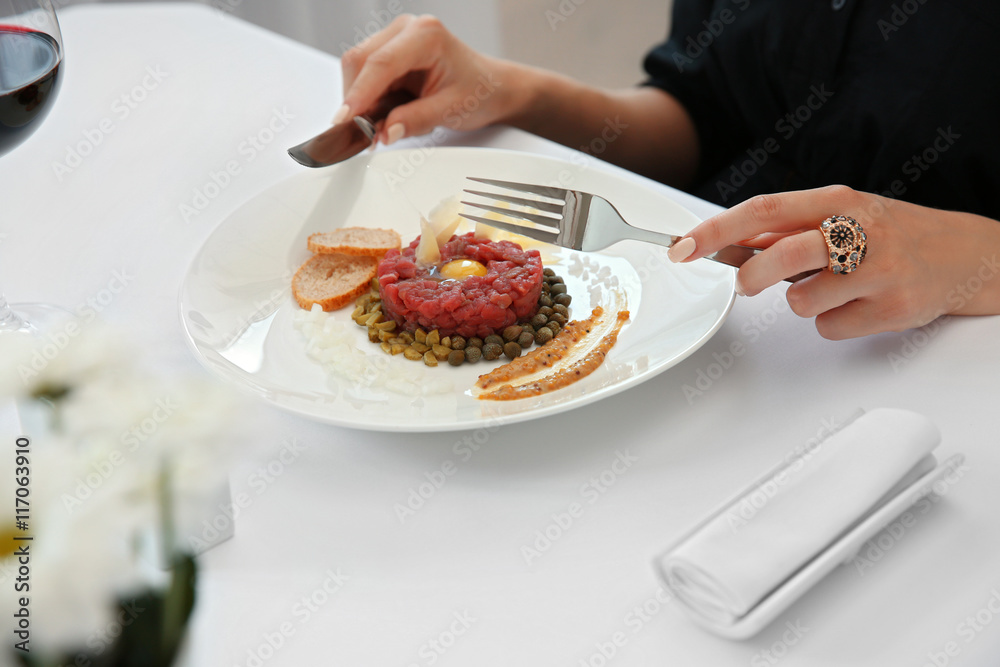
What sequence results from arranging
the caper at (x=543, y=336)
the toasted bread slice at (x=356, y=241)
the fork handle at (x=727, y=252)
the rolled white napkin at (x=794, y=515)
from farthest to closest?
the toasted bread slice at (x=356, y=241) → the caper at (x=543, y=336) → the fork handle at (x=727, y=252) → the rolled white napkin at (x=794, y=515)

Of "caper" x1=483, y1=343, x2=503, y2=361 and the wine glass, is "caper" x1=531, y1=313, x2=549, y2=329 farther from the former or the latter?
the wine glass

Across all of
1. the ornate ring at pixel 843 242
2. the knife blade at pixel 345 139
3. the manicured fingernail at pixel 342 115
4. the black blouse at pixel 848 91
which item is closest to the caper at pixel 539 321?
the ornate ring at pixel 843 242

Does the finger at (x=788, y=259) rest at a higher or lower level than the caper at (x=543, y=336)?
higher

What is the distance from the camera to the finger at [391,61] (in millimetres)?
1572

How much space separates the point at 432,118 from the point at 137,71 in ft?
2.96

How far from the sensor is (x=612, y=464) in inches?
37.2

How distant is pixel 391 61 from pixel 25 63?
73 centimetres

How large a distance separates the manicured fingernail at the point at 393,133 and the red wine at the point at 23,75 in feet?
2.14

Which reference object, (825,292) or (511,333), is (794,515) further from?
(511,333)

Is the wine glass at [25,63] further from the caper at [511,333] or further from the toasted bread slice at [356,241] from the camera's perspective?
the caper at [511,333]

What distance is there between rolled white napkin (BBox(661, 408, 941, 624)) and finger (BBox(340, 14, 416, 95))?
48.1 inches

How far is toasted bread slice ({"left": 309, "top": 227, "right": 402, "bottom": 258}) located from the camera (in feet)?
4.35

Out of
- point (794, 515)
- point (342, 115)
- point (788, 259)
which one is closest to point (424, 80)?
point (342, 115)

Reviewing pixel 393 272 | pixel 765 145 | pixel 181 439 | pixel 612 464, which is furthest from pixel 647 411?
pixel 765 145
